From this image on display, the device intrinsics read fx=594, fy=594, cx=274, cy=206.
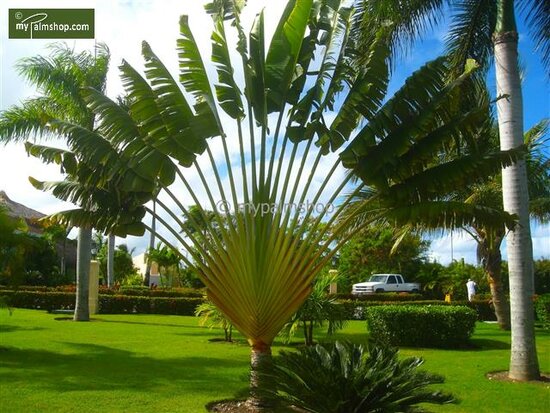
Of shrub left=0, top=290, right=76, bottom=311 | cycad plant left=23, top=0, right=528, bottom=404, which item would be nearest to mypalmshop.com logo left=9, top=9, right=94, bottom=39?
cycad plant left=23, top=0, right=528, bottom=404

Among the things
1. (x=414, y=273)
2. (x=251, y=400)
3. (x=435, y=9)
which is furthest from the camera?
(x=414, y=273)

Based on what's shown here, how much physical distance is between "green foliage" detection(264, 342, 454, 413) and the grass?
143 cm

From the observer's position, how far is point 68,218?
9.69 m

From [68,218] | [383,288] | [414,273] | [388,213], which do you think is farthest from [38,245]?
[414,273]

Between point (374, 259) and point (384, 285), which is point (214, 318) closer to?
point (384, 285)

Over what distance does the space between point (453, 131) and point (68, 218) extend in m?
6.24

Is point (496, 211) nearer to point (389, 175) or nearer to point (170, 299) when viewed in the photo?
point (389, 175)

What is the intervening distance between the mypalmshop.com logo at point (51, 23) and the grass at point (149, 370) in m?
5.95

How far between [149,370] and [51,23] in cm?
647

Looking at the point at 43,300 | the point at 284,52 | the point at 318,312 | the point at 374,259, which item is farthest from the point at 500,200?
the point at 374,259

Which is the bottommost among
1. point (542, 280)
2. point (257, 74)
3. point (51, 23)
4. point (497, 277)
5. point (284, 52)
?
point (542, 280)

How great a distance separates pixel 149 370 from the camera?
1087 centimetres


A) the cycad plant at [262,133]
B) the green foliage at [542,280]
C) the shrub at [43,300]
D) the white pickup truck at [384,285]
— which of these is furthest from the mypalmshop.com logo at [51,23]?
the green foliage at [542,280]

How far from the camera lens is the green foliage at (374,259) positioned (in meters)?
43.9
